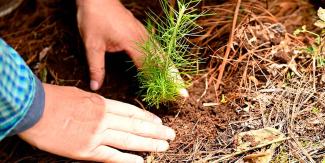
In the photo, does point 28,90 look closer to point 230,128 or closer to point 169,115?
point 169,115

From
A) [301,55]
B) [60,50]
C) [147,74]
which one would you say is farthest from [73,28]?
[301,55]

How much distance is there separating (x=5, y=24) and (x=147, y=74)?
0.94m

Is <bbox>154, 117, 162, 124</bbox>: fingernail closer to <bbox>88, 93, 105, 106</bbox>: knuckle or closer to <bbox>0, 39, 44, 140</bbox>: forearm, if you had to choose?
<bbox>88, 93, 105, 106</bbox>: knuckle

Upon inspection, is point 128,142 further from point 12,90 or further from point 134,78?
point 12,90

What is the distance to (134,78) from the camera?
1.88 meters

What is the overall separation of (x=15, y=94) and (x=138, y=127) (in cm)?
51

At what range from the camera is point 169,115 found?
1.72 meters

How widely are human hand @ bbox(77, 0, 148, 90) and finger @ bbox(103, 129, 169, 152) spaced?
357mm

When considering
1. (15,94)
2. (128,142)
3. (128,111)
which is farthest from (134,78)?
(15,94)

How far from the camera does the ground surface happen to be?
1.61 meters

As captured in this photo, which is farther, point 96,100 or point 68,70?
point 68,70

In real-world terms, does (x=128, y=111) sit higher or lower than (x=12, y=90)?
lower

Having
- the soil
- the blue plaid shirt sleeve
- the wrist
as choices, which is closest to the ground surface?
the soil

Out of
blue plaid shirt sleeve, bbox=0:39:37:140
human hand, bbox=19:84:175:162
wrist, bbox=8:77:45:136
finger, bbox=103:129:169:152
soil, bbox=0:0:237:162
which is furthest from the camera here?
soil, bbox=0:0:237:162
